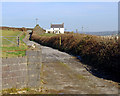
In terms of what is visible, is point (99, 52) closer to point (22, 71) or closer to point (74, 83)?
point (74, 83)

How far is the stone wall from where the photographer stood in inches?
216

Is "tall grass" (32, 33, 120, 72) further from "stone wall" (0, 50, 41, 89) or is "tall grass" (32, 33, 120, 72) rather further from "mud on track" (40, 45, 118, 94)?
"stone wall" (0, 50, 41, 89)

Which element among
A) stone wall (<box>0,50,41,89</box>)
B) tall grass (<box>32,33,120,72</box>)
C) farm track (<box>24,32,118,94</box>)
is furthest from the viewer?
tall grass (<box>32,33,120,72</box>)

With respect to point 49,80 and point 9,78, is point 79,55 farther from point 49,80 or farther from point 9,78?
point 9,78

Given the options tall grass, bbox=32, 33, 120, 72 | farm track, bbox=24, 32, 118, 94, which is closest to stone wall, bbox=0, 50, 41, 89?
farm track, bbox=24, 32, 118, 94

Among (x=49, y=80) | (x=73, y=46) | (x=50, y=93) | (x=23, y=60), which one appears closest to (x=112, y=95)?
(x=50, y=93)

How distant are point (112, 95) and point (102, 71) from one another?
3071 millimetres

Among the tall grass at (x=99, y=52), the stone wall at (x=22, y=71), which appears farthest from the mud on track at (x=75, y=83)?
the tall grass at (x=99, y=52)

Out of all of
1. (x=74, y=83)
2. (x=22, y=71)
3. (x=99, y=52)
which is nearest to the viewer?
(x=22, y=71)

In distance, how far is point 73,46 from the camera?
14.0 metres

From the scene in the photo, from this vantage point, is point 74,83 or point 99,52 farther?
point 99,52

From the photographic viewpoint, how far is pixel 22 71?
5793 millimetres

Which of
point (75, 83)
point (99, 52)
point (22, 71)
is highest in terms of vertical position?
point (99, 52)

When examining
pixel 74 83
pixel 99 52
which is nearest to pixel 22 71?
pixel 74 83
